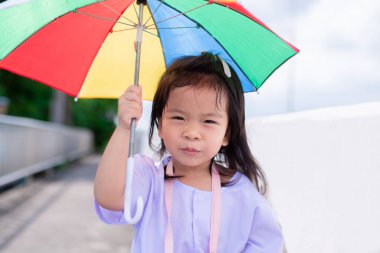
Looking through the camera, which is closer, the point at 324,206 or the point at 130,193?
the point at 130,193

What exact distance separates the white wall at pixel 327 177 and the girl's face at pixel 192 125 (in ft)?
2.19

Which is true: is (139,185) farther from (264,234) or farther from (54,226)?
(54,226)

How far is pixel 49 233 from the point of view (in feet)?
20.9

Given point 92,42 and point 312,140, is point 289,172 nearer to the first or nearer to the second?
point 312,140

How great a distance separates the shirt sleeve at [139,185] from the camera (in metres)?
2.09

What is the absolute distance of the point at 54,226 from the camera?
679cm

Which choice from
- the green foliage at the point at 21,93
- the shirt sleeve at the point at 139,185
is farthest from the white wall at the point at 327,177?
the green foliage at the point at 21,93

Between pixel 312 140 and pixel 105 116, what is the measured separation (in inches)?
1592

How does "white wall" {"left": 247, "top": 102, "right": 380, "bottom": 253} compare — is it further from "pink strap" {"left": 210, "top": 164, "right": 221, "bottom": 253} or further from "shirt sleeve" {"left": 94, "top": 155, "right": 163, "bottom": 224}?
"shirt sleeve" {"left": 94, "top": 155, "right": 163, "bottom": 224}

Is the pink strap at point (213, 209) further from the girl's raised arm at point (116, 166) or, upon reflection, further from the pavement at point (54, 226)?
the pavement at point (54, 226)

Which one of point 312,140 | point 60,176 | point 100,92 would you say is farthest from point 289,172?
point 60,176

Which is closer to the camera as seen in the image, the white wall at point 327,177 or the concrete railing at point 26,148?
the white wall at point 327,177

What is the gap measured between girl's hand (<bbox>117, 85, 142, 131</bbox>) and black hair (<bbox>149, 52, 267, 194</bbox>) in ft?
0.57

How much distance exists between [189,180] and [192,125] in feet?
0.79
